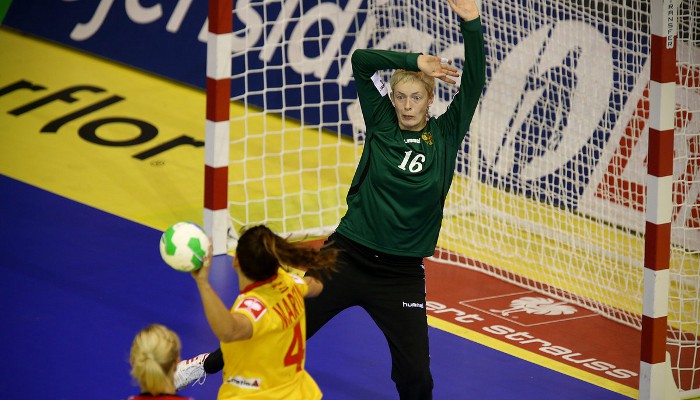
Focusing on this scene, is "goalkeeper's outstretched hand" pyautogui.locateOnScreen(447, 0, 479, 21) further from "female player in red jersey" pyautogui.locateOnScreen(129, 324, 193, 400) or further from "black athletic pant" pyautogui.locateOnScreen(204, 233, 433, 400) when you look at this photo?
"female player in red jersey" pyautogui.locateOnScreen(129, 324, 193, 400)

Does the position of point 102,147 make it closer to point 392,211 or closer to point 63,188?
point 63,188

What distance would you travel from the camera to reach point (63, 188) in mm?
11500

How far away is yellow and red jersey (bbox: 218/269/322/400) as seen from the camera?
5.53 m

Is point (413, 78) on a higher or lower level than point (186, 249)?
higher

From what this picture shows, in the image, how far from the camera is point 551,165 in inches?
410

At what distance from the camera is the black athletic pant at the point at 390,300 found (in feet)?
21.8

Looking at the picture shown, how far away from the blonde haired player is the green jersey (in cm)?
107

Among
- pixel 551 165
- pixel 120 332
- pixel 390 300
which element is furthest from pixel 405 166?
pixel 551 165

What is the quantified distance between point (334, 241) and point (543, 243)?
4112 millimetres

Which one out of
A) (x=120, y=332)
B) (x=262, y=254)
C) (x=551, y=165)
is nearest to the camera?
(x=262, y=254)

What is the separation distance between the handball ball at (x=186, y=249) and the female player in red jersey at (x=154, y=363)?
31 cm

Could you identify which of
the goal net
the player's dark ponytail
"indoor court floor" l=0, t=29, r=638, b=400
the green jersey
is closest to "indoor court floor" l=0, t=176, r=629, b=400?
"indoor court floor" l=0, t=29, r=638, b=400

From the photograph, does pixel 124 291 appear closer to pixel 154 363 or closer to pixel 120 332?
pixel 120 332

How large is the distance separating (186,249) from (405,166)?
1.78 m
